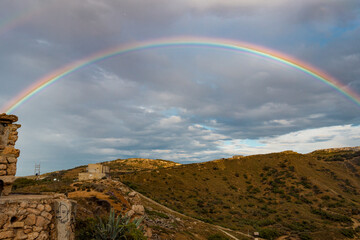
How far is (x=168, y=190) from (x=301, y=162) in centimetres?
3721

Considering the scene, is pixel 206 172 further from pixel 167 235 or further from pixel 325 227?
pixel 167 235

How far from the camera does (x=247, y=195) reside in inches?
1757

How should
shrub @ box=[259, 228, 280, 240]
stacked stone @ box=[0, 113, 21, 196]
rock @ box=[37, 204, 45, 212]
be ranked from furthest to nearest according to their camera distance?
shrub @ box=[259, 228, 280, 240], stacked stone @ box=[0, 113, 21, 196], rock @ box=[37, 204, 45, 212]

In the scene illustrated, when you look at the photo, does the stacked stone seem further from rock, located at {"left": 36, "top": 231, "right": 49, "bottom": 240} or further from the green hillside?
the green hillside

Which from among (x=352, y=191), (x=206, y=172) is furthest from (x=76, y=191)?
(x=352, y=191)

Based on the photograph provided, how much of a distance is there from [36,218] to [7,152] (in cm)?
247

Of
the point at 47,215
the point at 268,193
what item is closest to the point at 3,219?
the point at 47,215

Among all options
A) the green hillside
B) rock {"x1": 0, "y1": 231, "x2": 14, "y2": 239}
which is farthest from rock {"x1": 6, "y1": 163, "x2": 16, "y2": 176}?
the green hillside

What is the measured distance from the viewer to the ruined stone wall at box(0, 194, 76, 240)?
20.5 ft

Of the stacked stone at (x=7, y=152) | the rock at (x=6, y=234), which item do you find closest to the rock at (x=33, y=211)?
the rock at (x=6, y=234)

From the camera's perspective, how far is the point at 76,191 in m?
18.2

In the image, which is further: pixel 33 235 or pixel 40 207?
pixel 40 207

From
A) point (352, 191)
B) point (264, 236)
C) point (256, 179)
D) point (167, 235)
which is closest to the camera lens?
point (167, 235)

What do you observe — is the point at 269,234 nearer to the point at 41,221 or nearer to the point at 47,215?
the point at 47,215
